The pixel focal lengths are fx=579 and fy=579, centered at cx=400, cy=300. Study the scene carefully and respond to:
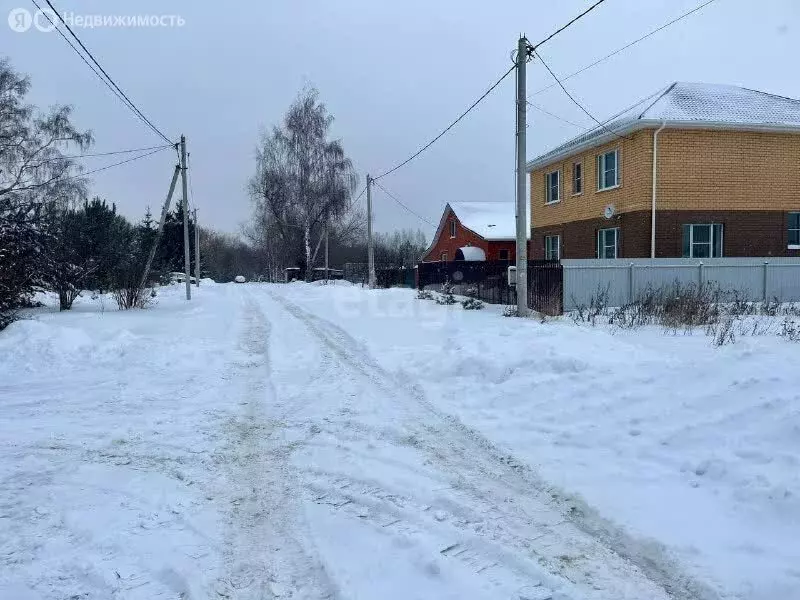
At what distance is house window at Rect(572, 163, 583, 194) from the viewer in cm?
2202

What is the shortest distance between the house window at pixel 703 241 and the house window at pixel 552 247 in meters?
6.06

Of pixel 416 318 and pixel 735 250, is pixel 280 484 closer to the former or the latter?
pixel 416 318

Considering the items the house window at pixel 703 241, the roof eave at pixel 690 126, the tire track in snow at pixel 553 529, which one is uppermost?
the roof eave at pixel 690 126

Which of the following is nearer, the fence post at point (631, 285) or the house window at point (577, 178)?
the fence post at point (631, 285)

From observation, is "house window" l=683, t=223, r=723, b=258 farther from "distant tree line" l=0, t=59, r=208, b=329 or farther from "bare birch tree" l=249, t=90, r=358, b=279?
"bare birch tree" l=249, t=90, r=358, b=279

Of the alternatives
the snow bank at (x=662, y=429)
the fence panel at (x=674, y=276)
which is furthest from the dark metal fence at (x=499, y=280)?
the snow bank at (x=662, y=429)

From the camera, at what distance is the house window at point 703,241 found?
1894 cm

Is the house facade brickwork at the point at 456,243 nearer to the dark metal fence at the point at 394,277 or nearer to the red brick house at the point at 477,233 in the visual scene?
the red brick house at the point at 477,233

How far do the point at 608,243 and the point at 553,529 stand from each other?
1862cm

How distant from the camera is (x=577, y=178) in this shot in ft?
73.6

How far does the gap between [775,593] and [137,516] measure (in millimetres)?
3626

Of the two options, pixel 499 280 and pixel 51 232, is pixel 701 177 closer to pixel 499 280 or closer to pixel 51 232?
pixel 499 280

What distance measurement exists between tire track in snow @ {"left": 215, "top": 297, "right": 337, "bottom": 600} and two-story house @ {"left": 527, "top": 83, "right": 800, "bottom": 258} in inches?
626

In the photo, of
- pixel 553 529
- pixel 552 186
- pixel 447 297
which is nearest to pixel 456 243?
pixel 552 186
